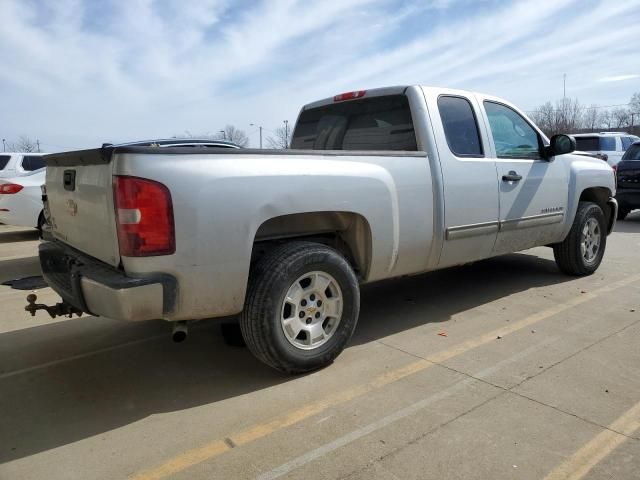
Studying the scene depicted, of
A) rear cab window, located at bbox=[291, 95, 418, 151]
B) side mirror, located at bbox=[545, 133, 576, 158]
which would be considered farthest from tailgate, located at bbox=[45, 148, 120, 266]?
side mirror, located at bbox=[545, 133, 576, 158]

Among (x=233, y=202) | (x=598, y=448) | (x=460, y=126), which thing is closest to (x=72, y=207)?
(x=233, y=202)

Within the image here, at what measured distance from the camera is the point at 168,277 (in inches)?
116

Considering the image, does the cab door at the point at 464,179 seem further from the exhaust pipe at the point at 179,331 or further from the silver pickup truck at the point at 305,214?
the exhaust pipe at the point at 179,331

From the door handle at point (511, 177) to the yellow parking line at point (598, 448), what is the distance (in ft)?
7.56

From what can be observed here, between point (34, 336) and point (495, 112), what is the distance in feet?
15.1

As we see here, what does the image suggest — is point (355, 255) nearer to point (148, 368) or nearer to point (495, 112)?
point (148, 368)

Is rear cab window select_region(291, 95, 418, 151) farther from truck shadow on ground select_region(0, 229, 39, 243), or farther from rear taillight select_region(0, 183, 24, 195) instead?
truck shadow on ground select_region(0, 229, 39, 243)

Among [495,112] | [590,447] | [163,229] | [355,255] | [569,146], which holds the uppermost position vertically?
[495,112]

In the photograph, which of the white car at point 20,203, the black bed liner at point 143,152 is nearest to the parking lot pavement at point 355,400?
the black bed liner at point 143,152

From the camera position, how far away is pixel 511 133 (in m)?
5.20

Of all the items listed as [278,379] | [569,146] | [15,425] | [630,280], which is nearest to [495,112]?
[569,146]

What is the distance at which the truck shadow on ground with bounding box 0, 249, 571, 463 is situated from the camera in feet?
10.1

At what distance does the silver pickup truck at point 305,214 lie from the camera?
2.90 m

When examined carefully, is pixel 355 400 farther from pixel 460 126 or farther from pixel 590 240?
pixel 590 240
